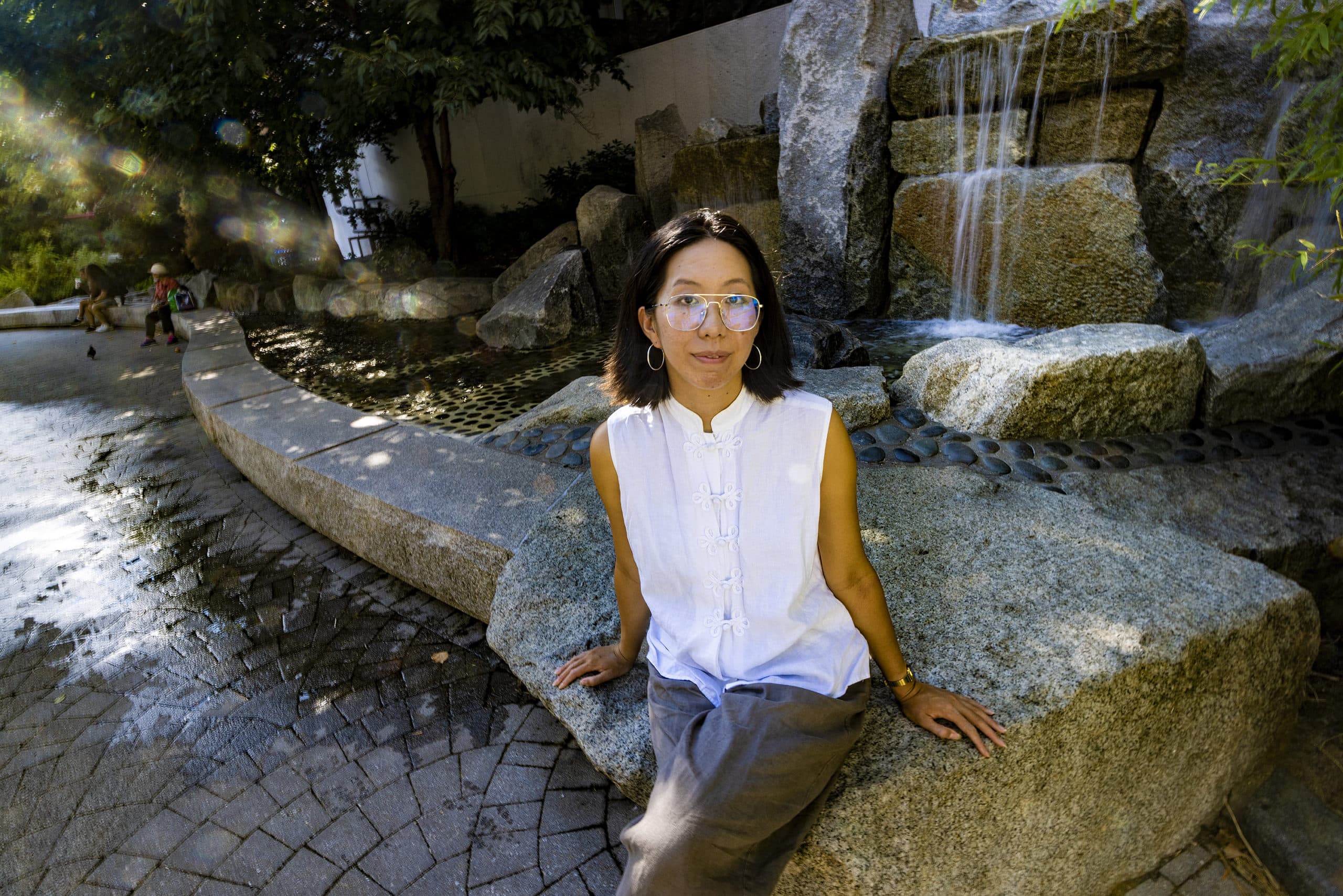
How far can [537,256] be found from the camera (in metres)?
8.13

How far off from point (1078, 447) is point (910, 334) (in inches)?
89.8

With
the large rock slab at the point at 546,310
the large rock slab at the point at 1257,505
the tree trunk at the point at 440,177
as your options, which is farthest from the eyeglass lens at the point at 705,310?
the tree trunk at the point at 440,177

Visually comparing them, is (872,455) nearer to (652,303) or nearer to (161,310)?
(652,303)

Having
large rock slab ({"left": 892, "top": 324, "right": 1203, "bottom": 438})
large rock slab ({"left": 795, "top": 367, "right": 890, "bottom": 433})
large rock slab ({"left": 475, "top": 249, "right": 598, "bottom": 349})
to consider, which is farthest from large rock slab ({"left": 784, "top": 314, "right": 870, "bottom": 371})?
large rock slab ({"left": 475, "top": 249, "right": 598, "bottom": 349})

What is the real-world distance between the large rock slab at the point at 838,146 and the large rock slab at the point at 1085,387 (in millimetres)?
2595

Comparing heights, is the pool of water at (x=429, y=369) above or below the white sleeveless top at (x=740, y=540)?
below

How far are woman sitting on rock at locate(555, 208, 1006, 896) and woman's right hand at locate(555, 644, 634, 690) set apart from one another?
0.91 ft

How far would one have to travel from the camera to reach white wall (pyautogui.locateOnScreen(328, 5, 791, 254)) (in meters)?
8.77

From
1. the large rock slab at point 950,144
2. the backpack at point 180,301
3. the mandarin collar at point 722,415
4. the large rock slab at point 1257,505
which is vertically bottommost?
the large rock slab at point 1257,505

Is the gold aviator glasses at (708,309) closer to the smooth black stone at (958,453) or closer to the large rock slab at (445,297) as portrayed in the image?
the smooth black stone at (958,453)

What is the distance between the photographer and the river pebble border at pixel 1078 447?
3.03 meters

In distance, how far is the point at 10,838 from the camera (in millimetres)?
2188

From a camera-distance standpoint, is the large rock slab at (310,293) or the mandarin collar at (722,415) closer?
the mandarin collar at (722,415)

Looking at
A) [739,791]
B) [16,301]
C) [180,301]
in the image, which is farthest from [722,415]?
[16,301]
